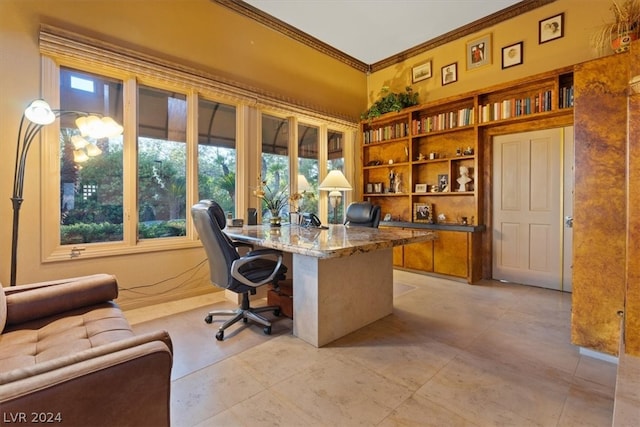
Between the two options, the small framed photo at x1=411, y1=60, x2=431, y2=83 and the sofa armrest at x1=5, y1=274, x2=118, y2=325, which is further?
the small framed photo at x1=411, y1=60, x2=431, y2=83

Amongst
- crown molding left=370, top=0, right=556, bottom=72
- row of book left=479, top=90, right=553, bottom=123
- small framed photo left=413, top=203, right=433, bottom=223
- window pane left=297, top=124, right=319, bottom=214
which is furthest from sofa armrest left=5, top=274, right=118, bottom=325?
crown molding left=370, top=0, right=556, bottom=72

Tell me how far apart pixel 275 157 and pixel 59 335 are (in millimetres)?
3307

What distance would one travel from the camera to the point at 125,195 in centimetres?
304

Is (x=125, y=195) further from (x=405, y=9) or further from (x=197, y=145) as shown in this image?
(x=405, y=9)

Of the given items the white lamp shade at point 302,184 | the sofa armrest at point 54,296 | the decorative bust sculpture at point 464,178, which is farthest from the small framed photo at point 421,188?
the sofa armrest at point 54,296

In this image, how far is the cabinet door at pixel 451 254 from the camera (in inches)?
A: 155

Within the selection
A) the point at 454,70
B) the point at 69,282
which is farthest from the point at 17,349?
the point at 454,70

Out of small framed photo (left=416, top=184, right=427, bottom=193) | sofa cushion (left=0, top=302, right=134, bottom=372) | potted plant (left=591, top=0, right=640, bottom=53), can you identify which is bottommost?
sofa cushion (left=0, top=302, right=134, bottom=372)

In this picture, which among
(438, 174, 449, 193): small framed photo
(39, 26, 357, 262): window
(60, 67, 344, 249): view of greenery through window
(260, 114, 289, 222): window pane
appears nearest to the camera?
A: (39, 26, 357, 262): window

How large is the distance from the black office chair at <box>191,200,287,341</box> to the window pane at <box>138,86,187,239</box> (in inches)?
48.2

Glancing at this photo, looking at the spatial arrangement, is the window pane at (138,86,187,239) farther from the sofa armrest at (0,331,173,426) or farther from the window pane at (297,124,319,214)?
the sofa armrest at (0,331,173,426)

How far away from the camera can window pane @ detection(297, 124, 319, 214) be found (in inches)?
185

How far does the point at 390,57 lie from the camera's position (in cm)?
512

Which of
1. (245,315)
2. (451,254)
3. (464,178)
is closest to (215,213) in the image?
(245,315)
